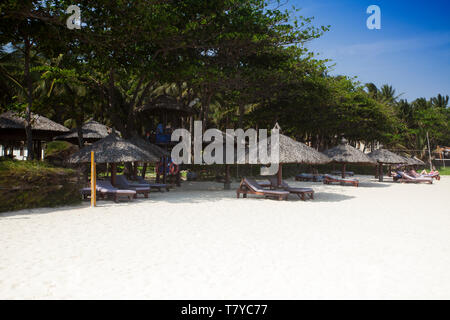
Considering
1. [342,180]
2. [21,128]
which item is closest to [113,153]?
[21,128]

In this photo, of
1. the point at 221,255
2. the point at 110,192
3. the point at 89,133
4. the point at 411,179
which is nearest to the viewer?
the point at 221,255

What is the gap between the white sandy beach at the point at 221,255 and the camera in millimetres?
4051

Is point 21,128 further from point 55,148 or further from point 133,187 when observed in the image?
point 133,187

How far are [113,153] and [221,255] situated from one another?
883cm

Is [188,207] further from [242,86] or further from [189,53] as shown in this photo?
[242,86]

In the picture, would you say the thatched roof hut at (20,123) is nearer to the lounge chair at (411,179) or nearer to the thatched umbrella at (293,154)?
the thatched umbrella at (293,154)

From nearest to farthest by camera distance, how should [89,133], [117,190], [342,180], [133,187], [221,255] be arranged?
[221,255] < [117,190] < [133,187] < [342,180] < [89,133]

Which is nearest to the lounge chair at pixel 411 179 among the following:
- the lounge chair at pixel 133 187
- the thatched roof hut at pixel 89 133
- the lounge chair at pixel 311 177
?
the lounge chair at pixel 311 177

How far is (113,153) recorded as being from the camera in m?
13.2

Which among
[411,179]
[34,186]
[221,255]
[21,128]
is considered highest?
[21,128]

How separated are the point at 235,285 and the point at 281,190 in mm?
9958

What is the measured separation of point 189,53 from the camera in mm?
17547

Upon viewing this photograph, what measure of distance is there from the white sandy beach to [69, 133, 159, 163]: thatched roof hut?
3.39m

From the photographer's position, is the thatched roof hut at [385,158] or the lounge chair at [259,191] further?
the thatched roof hut at [385,158]
